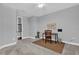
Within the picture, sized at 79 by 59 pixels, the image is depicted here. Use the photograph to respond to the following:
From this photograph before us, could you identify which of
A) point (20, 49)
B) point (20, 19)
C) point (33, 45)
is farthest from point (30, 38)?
point (20, 19)

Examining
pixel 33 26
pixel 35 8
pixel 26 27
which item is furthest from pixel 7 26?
pixel 35 8

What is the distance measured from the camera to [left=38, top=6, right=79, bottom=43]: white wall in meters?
2.05

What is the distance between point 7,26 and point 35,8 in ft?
2.72

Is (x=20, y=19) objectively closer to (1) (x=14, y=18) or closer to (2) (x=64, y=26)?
(1) (x=14, y=18)

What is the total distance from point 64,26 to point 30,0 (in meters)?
1.03

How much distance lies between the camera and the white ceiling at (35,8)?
1.99m

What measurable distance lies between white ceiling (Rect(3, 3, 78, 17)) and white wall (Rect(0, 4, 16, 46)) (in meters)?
0.17

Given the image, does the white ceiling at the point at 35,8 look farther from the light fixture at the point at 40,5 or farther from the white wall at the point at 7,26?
the white wall at the point at 7,26

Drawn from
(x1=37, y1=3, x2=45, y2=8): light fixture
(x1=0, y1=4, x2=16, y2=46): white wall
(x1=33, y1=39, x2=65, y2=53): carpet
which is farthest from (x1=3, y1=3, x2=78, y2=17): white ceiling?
(x1=33, y1=39, x2=65, y2=53): carpet

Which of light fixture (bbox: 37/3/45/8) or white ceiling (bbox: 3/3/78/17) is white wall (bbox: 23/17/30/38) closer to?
white ceiling (bbox: 3/3/78/17)

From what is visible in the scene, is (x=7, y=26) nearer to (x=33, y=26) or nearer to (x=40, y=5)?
(x=33, y=26)

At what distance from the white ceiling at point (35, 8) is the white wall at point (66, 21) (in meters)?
0.11

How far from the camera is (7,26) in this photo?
2.15 metres

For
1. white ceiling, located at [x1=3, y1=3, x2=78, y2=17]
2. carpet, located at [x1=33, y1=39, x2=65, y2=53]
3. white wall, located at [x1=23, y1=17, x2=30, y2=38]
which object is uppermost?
white ceiling, located at [x1=3, y1=3, x2=78, y2=17]
